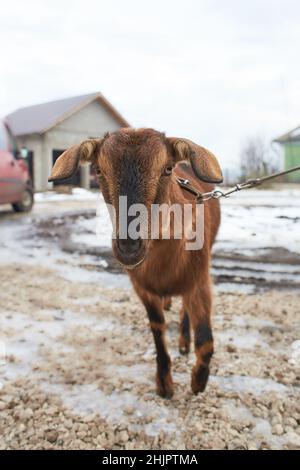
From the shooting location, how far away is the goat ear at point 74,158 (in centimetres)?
211

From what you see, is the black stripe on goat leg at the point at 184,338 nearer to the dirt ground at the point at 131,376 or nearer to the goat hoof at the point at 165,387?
the dirt ground at the point at 131,376

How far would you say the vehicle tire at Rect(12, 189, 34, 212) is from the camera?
11.4 m

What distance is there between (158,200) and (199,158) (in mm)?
303

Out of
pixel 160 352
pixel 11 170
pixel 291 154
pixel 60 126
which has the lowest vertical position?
pixel 160 352

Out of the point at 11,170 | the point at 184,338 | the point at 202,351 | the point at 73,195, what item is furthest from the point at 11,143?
the point at 202,351

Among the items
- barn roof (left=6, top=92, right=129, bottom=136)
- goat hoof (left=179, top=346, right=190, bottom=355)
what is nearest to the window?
barn roof (left=6, top=92, right=129, bottom=136)

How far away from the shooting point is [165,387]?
2834mm

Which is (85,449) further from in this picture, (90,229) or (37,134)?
(37,134)

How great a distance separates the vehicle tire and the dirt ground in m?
6.94

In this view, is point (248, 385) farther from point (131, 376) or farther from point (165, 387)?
point (131, 376)

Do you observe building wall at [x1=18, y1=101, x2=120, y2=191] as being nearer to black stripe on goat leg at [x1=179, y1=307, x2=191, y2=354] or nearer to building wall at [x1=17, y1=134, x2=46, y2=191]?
building wall at [x1=17, y1=134, x2=46, y2=191]
